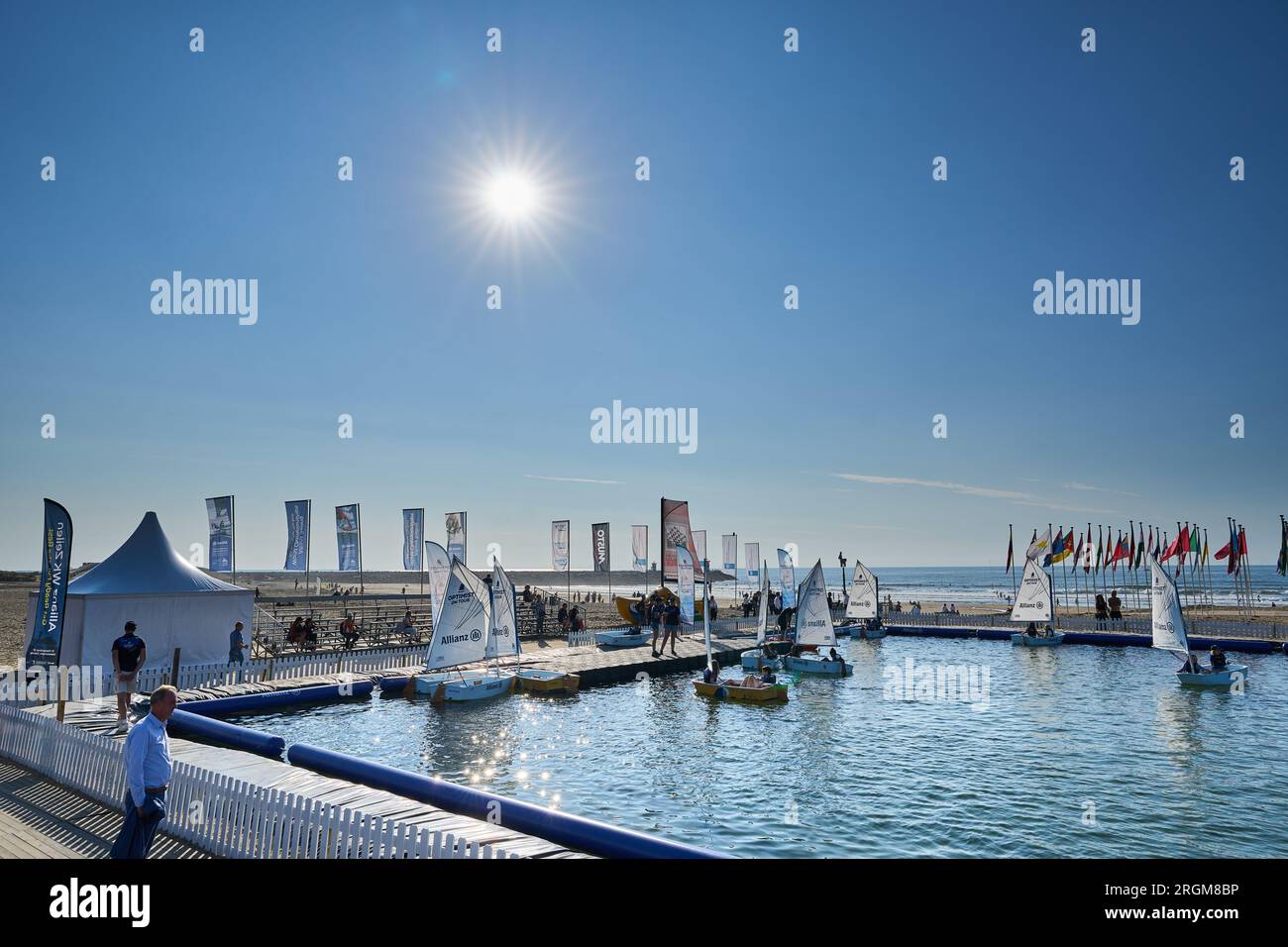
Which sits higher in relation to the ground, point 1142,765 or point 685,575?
point 685,575

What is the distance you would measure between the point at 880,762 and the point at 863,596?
34.6 meters

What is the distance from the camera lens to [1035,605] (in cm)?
4688

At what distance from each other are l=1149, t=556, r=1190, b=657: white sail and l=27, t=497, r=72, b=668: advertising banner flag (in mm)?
36921

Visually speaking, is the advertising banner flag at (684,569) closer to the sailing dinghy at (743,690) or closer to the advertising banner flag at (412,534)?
the sailing dinghy at (743,690)

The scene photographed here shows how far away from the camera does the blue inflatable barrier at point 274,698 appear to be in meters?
23.3

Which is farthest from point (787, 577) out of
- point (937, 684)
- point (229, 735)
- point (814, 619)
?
point (229, 735)

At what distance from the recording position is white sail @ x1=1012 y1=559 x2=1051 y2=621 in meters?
46.5

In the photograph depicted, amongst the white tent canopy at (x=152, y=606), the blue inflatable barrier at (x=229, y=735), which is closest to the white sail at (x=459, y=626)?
the white tent canopy at (x=152, y=606)

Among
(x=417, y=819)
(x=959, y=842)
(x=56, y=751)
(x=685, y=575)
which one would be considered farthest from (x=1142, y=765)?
(x=56, y=751)

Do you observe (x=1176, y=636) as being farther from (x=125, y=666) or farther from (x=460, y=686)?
(x=125, y=666)
